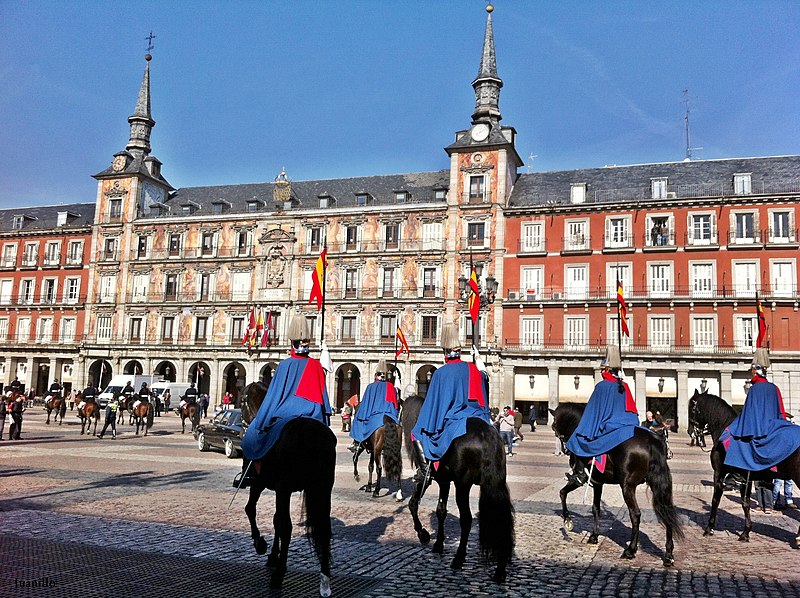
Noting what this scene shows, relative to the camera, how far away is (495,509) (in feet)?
25.6

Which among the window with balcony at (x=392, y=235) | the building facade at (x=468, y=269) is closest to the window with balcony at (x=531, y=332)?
the building facade at (x=468, y=269)

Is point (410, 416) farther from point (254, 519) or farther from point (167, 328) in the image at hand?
point (167, 328)

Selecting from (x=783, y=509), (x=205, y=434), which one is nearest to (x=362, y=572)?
(x=783, y=509)

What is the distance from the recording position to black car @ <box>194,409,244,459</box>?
1991 centimetres

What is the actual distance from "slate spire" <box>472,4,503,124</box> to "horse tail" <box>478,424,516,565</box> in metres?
45.7

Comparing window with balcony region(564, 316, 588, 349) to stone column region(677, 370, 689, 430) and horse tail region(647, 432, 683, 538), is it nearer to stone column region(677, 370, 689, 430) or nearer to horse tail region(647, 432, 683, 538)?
stone column region(677, 370, 689, 430)

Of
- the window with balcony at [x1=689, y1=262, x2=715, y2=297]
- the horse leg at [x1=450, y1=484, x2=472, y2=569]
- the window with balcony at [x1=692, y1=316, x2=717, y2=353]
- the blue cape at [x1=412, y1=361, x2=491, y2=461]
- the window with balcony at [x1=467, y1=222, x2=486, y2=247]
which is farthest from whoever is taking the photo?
the window with balcony at [x1=467, y1=222, x2=486, y2=247]

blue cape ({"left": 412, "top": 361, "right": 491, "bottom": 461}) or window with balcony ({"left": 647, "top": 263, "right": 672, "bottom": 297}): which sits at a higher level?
window with balcony ({"left": 647, "top": 263, "right": 672, "bottom": 297})

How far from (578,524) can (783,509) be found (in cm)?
517

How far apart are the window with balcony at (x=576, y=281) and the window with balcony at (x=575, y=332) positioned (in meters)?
1.54

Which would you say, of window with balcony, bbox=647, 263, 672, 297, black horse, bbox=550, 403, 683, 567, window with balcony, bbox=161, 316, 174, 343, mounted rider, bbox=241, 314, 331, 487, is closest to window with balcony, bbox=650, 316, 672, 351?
window with balcony, bbox=647, 263, 672, 297

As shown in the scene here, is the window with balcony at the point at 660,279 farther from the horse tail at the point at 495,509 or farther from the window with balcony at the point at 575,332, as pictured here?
the horse tail at the point at 495,509

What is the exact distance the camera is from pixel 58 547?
324 inches

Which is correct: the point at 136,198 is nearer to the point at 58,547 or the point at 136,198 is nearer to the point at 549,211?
the point at 549,211
